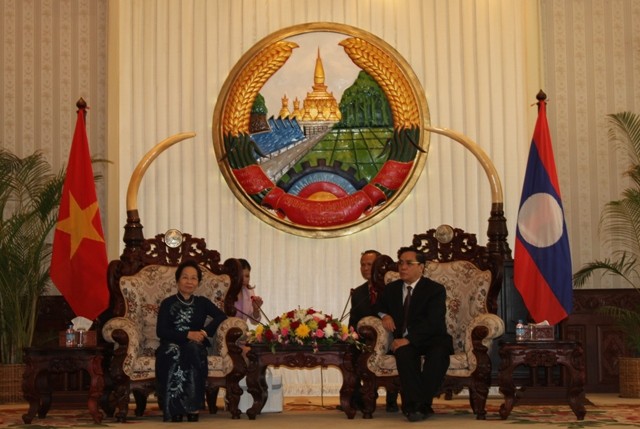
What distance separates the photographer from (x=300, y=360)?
7.33 m

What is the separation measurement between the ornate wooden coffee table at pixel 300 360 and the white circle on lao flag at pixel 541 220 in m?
1.78

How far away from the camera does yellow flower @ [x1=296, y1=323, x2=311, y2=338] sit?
727 cm

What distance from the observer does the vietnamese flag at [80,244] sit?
818cm

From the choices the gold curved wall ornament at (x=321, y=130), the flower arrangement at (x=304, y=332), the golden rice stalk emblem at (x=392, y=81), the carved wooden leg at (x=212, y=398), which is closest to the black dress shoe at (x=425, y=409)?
the flower arrangement at (x=304, y=332)

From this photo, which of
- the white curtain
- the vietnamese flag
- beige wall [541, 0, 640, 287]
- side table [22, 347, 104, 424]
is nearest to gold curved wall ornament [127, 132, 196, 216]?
the vietnamese flag

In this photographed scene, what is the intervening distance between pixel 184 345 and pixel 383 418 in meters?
1.47

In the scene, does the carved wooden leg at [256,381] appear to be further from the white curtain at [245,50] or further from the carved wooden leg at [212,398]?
the white curtain at [245,50]

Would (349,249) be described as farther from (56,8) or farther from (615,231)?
(56,8)

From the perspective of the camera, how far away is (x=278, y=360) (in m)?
7.34

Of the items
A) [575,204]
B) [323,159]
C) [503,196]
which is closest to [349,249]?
[323,159]

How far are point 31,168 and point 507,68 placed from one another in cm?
443

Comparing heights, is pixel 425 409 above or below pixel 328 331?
below

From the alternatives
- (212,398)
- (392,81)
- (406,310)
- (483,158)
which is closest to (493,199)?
(483,158)

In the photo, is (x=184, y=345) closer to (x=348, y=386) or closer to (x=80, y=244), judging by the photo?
(x=348, y=386)
